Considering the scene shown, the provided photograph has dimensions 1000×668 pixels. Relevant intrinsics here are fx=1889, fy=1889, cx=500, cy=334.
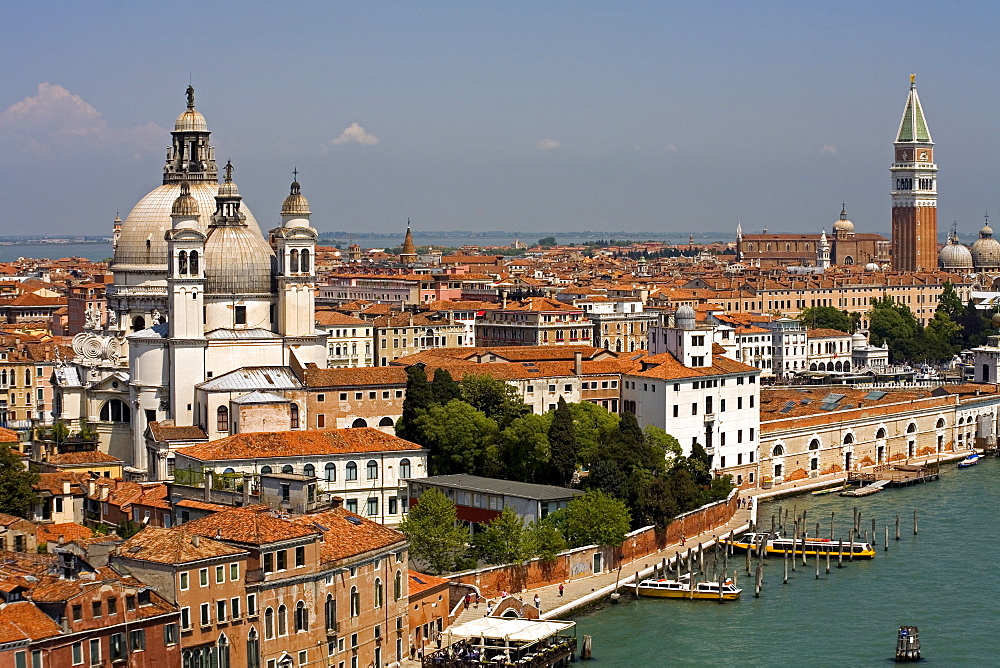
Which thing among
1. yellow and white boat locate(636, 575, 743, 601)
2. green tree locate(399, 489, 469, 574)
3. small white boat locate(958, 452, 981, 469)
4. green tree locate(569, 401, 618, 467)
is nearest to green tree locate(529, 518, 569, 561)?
green tree locate(399, 489, 469, 574)

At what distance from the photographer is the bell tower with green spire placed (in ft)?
170

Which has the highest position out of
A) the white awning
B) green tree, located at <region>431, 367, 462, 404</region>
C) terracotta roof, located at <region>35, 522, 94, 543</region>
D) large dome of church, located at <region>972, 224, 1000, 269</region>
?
large dome of church, located at <region>972, 224, 1000, 269</region>

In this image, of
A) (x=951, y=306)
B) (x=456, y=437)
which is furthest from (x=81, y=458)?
(x=951, y=306)

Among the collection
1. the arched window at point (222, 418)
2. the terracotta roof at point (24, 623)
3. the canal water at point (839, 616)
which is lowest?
the canal water at point (839, 616)

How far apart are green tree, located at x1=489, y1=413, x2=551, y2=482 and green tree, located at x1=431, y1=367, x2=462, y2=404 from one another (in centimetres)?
111

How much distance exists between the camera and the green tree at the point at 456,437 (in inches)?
734

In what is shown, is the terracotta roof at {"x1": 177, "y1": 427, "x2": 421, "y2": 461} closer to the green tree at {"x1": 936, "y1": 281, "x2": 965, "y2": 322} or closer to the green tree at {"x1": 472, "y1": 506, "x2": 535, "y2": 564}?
the green tree at {"x1": 472, "y1": 506, "x2": 535, "y2": 564}

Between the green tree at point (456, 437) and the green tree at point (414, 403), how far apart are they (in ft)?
0.62

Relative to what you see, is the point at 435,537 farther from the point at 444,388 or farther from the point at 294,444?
the point at 444,388

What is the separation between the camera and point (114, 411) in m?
20.9

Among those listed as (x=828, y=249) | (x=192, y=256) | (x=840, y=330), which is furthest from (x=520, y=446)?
(x=828, y=249)

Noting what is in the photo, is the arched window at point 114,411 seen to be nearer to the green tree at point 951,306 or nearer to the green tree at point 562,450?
the green tree at point 562,450

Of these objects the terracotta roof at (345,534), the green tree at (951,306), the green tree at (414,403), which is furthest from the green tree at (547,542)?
the green tree at (951,306)

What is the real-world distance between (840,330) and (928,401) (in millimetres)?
13089
